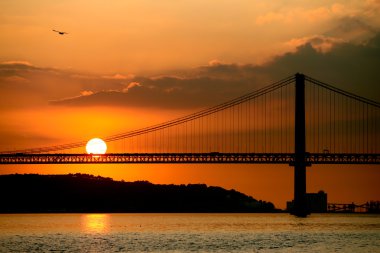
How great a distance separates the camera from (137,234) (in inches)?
A: 3391

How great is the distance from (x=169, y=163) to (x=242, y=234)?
28.2m

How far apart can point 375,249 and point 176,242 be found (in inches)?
571

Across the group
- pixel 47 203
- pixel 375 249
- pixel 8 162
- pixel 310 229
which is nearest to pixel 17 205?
pixel 47 203

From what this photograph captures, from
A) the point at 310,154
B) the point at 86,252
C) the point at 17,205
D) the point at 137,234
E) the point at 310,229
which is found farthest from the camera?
the point at 17,205

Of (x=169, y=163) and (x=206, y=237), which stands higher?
(x=169, y=163)

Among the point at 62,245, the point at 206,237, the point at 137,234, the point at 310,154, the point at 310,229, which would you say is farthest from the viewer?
the point at 310,154

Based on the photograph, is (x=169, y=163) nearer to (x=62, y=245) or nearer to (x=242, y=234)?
(x=242, y=234)

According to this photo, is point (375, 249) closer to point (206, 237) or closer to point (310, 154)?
point (206, 237)

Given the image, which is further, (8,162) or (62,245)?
(8,162)

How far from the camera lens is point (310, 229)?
9344 centimetres

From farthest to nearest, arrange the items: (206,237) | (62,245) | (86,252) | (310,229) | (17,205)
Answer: (17,205) → (310,229) → (206,237) → (62,245) → (86,252)

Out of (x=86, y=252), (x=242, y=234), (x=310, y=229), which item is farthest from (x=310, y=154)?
(x=86, y=252)

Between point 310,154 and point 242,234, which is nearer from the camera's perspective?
point 242,234

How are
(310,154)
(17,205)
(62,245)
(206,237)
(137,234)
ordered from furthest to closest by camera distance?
(17,205), (310,154), (137,234), (206,237), (62,245)
